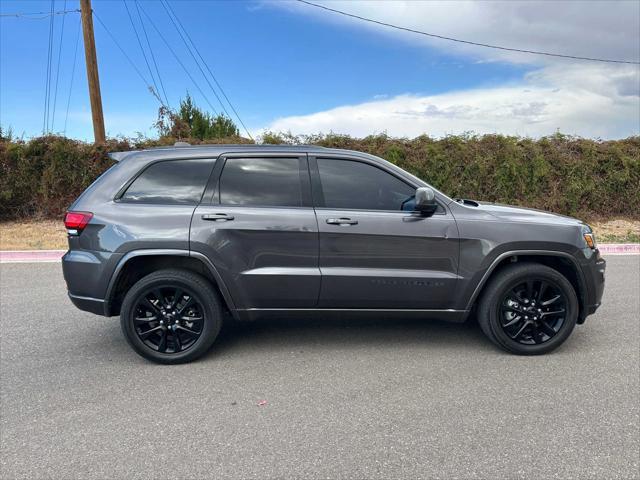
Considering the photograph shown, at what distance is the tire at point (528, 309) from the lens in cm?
406

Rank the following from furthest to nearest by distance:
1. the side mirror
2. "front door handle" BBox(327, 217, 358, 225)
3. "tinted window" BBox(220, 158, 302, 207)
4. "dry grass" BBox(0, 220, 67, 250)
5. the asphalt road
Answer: "dry grass" BBox(0, 220, 67, 250), "tinted window" BBox(220, 158, 302, 207), "front door handle" BBox(327, 217, 358, 225), the side mirror, the asphalt road

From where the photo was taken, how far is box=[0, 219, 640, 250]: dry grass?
9727 millimetres

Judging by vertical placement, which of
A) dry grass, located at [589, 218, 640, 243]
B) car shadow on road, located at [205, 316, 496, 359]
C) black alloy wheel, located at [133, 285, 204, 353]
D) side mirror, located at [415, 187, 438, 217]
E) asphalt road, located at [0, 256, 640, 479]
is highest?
side mirror, located at [415, 187, 438, 217]

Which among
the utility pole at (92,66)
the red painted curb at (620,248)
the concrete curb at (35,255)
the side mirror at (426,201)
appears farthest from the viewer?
the utility pole at (92,66)

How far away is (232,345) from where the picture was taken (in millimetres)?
4406

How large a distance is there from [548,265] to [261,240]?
8.45 ft

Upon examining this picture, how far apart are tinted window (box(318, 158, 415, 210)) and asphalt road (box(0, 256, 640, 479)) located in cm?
131

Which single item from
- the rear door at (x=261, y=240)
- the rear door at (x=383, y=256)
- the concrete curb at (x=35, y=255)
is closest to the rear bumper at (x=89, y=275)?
the rear door at (x=261, y=240)

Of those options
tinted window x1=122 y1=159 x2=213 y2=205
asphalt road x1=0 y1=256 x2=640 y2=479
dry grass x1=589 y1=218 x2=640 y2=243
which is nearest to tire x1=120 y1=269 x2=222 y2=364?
asphalt road x1=0 y1=256 x2=640 y2=479

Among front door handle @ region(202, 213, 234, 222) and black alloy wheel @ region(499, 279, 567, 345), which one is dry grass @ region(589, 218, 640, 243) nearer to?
black alloy wheel @ region(499, 279, 567, 345)

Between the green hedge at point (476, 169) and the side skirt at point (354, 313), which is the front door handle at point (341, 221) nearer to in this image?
the side skirt at point (354, 313)

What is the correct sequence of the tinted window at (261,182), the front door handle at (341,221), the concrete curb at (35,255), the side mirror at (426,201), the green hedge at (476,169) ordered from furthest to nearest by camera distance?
1. the green hedge at (476,169)
2. the concrete curb at (35,255)
3. the tinted window at (261,182)
4. the front door handle at (341,221)
5. the side mirror at (426,201)

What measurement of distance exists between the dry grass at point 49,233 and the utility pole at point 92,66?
3.13 meters

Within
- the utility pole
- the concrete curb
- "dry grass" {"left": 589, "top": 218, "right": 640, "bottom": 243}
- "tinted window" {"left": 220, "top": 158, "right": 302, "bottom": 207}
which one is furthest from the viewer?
the utility pole
